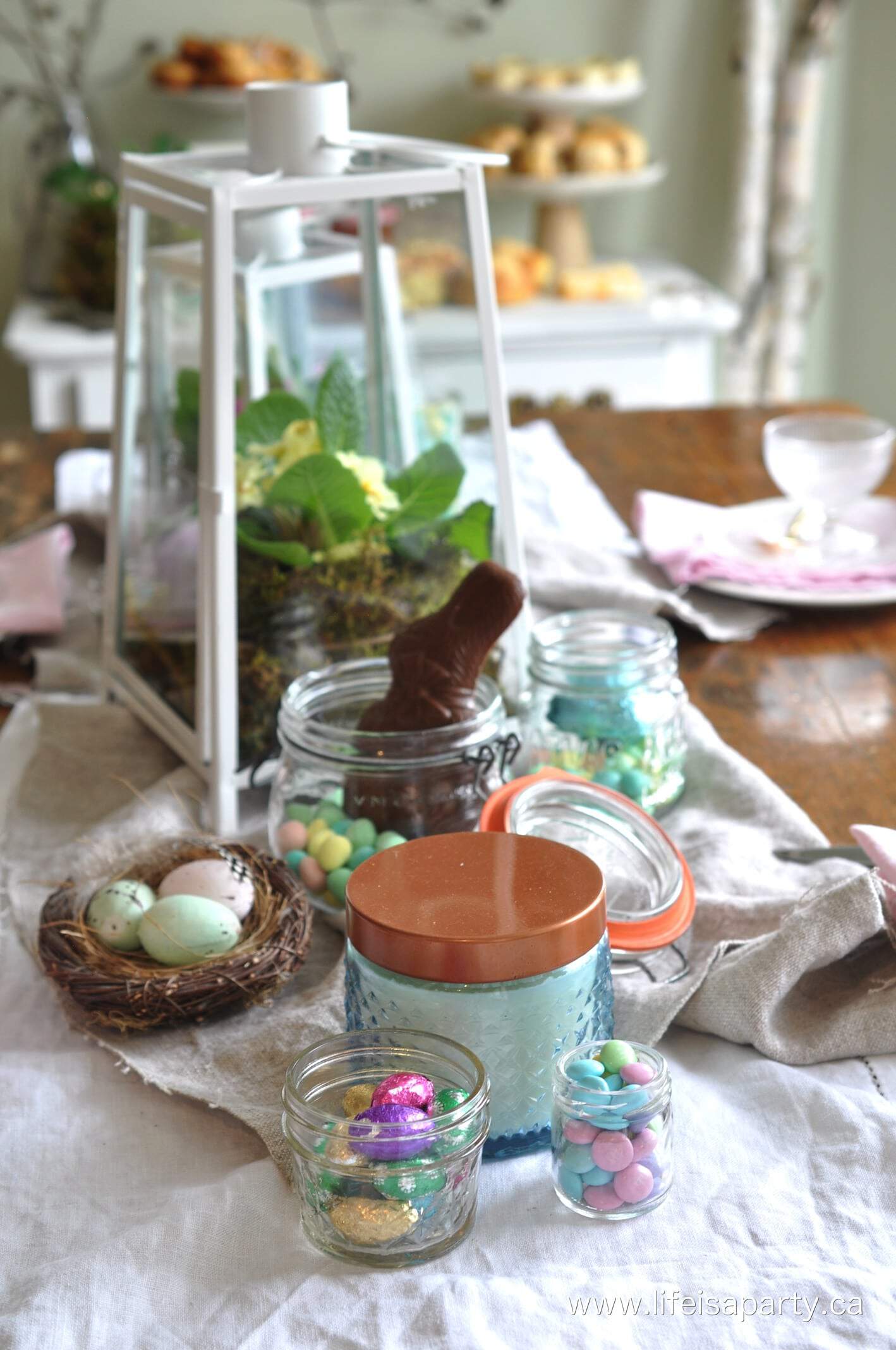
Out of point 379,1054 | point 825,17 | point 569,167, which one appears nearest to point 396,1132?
point 379,1054

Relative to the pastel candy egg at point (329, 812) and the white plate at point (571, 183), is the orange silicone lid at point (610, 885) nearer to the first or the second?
the pastel candy egg at point (329, 812)

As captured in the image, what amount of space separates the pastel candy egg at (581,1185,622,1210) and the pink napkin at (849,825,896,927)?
0.76 feet

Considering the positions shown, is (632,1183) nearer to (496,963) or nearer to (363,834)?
(496,963)

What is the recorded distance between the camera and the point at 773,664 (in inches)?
44.6

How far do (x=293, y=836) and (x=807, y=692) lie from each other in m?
0.45

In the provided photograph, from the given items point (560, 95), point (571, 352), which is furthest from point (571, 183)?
point (571, 352)

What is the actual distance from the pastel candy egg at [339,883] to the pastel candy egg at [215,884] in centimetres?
6

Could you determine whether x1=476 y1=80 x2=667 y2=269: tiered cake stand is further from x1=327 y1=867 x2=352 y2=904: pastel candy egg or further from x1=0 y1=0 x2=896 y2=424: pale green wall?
x1=327 y1=867 x2=352 y2=904: pastel candy egg

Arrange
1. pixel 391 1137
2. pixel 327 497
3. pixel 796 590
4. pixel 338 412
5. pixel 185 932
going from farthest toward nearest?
pixel 796 590 → pixel 338 412 → pixel 327 497 → pixel 185 932 → pixel 391 1137

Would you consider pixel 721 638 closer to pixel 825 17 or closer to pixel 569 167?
pixel 569 167

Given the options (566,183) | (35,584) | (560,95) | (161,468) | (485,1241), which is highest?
(560,95)

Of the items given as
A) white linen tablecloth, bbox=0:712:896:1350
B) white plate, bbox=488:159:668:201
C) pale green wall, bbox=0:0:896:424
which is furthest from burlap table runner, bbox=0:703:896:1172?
pale green wall, bbox=0:0:896:424

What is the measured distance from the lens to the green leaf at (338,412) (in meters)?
1.02

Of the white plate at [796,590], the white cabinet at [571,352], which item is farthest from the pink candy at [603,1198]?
the white cabinet at [571,352]
